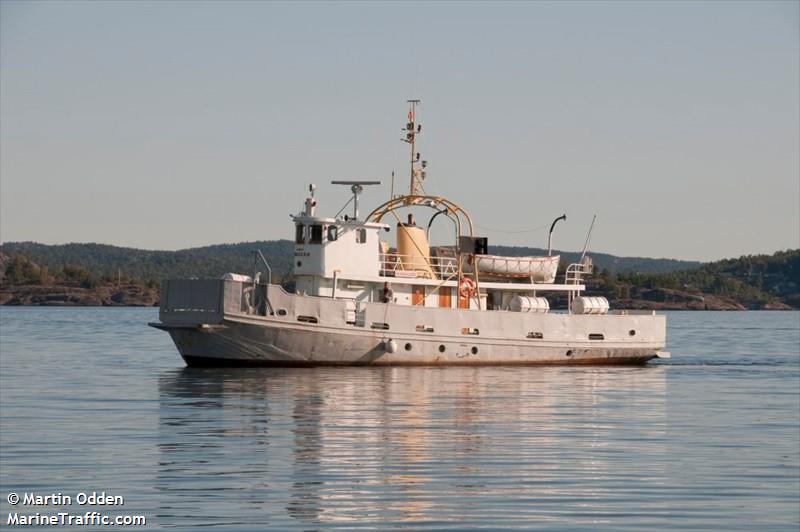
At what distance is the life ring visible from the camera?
42969 mm

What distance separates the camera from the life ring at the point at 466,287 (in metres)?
43.0

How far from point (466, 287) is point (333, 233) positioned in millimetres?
4931

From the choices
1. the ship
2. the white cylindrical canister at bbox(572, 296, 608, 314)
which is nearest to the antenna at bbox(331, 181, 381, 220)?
the ship

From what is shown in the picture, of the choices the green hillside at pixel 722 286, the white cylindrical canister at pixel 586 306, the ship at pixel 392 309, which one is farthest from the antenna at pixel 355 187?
the green hillside at pixel 722 286

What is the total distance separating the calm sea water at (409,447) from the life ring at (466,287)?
3170 mm

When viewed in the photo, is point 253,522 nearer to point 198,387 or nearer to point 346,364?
point 198,387

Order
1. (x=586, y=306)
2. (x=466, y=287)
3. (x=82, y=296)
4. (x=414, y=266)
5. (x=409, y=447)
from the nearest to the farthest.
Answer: (x=409, y=447) < (x=466, y=287) < (x=414, y=266) < (x=586, y=306) < (x=82, y=296)

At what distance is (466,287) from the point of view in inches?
1697

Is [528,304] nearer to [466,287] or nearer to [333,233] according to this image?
[466,287]

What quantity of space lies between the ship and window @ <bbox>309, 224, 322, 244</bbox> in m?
0.03

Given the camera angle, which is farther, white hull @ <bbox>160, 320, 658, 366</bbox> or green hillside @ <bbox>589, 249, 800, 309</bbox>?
green hillside @ <bbox>589, 249, 800, 309</bbox>

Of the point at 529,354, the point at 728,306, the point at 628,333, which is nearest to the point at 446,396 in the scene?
the point at 529,354

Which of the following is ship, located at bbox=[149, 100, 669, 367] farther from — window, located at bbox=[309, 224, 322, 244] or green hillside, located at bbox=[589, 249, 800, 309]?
green hillside, located at bbox=[589, 249, 800, 309]

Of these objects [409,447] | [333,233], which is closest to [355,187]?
[333,233]
